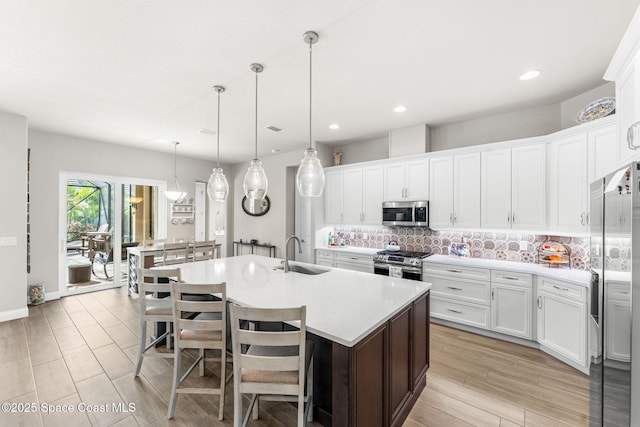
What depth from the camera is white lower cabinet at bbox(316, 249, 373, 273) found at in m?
4.39

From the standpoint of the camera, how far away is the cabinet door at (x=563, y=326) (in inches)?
100.0

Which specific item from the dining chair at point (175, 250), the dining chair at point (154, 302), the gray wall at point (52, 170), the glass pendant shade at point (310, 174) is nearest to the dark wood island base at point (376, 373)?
the glass pendant shade at point (310, 174)

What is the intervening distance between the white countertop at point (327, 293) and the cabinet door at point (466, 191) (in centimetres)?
179

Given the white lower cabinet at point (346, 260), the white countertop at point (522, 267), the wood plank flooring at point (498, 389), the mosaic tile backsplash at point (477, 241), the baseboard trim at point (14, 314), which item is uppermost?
the mosaic tile backsplash at point (477, 241)

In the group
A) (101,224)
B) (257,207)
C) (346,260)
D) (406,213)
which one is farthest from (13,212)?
(406,213)

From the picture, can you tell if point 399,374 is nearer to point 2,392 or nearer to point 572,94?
point 2,392

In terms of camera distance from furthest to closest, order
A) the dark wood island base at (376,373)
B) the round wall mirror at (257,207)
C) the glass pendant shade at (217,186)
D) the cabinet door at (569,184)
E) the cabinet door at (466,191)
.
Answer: the round wall mirror at (257,207) < the cabinet door at (466,191) < the glass pendant shade at (217,186) < the cabinet door at (569,184) < the dark wood island base at (376,373)

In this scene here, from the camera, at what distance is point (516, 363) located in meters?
2.75

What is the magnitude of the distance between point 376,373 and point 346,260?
9.98 ft

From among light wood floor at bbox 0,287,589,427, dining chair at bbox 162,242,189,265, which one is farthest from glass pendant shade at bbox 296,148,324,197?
dining chair at bbox 162,242,189,265

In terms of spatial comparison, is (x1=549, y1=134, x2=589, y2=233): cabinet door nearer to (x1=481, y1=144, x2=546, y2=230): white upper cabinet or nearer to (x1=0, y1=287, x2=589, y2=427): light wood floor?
(x1=481, y1=144, x2=546, y2=230): white upper cabinet

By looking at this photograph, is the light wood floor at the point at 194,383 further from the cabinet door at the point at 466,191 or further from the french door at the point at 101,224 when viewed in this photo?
the french door at the point at 101,224

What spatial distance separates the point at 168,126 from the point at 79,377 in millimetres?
3295

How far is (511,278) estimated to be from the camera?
3.15 meters
